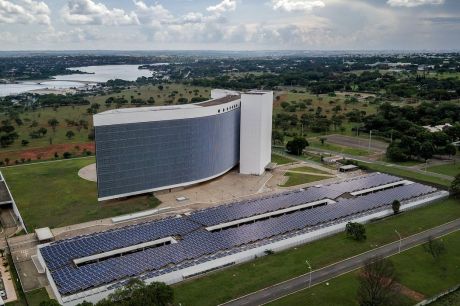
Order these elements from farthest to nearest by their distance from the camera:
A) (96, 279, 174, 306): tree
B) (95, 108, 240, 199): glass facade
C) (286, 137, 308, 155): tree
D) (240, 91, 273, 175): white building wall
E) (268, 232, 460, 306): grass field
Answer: (286, 137, 308, 155): tree → (240, 91, 273, 175): white building wall → (95, 108, 240, 199): glass facade → (268, 232, 460, 306): grass field → (96, 279, 174, 306): tree

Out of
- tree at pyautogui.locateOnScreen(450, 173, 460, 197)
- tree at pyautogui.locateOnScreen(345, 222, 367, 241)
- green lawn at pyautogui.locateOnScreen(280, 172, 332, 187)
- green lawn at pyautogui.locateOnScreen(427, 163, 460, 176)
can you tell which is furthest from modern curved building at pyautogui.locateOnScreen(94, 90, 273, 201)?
green lawn at pyautogui.locateOnScreen(427, 163, 460, 176)

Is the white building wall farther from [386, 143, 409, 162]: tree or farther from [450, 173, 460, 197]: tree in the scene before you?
[450, 173, 460, 197]: tree

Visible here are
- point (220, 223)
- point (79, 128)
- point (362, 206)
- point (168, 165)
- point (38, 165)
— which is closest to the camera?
point (220, 223)

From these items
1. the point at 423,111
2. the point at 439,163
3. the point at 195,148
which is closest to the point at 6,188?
the point at 195,148

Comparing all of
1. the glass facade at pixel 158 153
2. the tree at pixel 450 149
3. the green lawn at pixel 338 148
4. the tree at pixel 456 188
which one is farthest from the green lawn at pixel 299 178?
the tree at pixel 450 149

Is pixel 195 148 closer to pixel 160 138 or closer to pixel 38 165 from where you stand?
pixel 160 138
